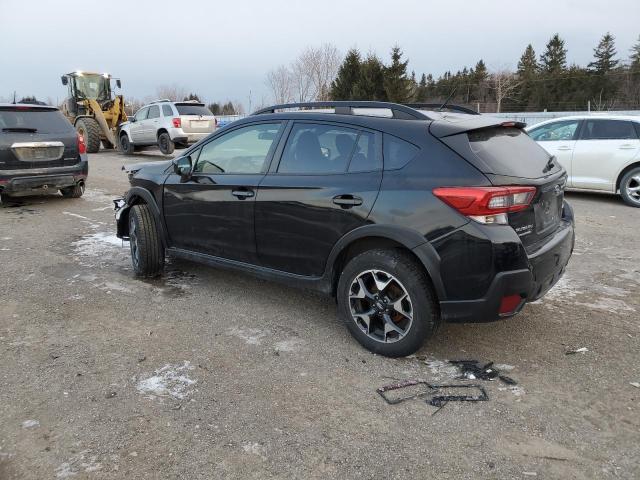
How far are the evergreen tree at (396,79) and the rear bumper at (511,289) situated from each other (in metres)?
29.5

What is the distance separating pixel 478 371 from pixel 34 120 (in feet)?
27.6

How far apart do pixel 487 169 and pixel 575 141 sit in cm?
727

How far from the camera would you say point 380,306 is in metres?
3.44

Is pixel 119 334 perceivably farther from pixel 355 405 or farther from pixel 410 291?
pixel 410 291

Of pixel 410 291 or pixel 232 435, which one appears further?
pixel 410 291

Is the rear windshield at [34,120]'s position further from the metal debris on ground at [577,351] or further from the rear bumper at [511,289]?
the metal debris on ground at [577,351]

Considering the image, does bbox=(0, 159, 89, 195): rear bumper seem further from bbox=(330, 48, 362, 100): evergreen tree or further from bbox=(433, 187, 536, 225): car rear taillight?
bbox=(330, 48, 362, 100): evergreen tree

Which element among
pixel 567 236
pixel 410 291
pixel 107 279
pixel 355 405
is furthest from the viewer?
pixel 107 279

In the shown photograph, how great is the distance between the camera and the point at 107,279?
16.9 feet

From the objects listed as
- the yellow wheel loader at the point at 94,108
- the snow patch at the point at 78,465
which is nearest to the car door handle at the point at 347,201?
the snow patch at the point at 78,465

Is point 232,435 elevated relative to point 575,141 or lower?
lower

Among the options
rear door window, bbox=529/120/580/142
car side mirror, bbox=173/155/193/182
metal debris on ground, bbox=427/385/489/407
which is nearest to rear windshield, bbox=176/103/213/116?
rear door window, bbox=529/120/580/142

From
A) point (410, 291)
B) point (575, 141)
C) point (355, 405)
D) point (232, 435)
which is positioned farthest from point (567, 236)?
point (575, 141)

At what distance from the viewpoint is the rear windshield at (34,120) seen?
27.7ft
